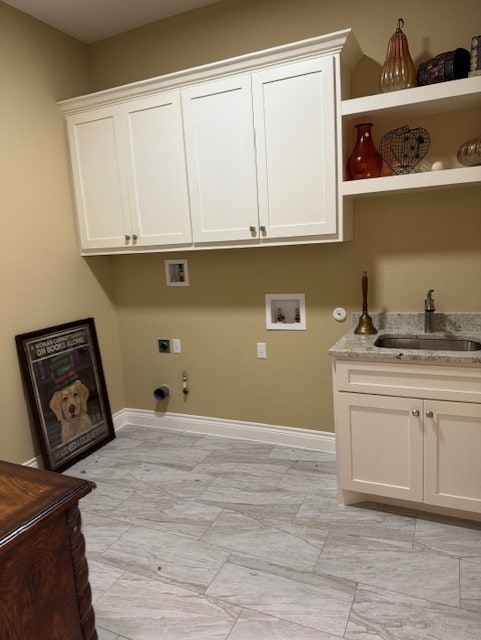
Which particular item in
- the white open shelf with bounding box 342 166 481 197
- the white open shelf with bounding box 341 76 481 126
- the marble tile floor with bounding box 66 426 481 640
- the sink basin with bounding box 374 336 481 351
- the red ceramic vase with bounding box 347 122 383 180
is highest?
the white open shelf with bounding box 341 76 481 126

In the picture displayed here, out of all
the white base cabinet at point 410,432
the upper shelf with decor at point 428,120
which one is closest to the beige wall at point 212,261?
the upper shelf with decor at point 428,120

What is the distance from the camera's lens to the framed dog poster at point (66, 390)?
2826mm

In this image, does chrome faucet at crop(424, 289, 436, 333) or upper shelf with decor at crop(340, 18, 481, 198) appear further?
chrome faucet at crop(424, 289, 436, 333)

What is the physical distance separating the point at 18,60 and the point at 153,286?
164 centimetres

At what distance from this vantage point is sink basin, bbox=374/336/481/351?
2367 mm

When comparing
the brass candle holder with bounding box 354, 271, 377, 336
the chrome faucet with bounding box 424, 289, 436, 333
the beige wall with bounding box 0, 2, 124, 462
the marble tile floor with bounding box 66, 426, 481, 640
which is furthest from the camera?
the beige wall with bounding box 0, 2, 124, 462

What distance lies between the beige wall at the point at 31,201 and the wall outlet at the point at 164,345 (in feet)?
2.04

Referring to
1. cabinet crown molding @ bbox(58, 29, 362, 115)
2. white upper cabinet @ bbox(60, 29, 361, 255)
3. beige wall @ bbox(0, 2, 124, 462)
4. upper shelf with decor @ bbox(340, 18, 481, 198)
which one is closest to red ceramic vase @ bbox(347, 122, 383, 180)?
upper shelf with decor @ bbox(340, 18, 481, 198)

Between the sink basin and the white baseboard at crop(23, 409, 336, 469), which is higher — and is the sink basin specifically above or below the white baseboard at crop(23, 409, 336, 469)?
above

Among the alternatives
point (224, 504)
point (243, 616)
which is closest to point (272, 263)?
point (224, 504)

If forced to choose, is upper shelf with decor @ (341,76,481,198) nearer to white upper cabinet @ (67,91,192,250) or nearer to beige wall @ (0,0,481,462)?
beige wall @ (0,0,481,462)

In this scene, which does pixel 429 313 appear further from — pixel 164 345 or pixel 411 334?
pixel 164 345

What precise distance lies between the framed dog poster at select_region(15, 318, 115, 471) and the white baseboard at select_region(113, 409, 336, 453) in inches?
10.4

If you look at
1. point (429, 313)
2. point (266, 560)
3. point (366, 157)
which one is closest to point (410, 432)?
point (429, 313)
